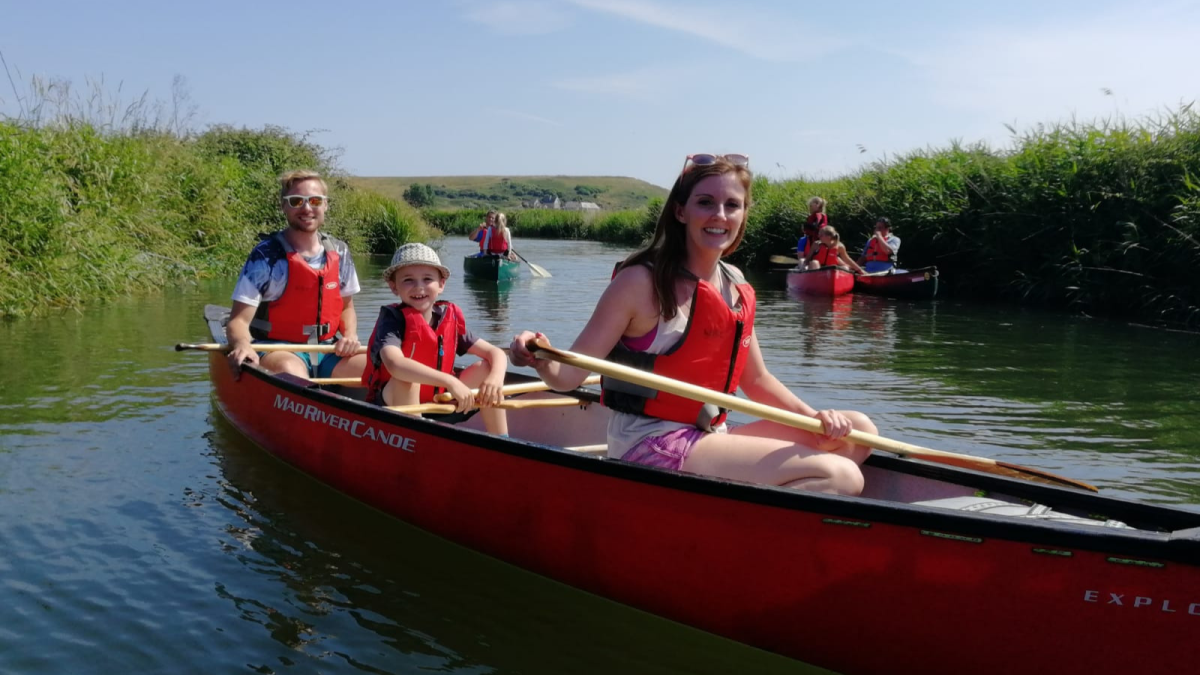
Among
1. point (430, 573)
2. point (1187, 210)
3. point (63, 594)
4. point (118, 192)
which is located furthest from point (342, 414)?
point (1187, 210)

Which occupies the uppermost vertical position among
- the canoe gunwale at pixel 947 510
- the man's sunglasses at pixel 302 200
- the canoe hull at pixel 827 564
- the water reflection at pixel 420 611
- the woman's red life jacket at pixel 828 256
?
the man's sunglasses at pixel 302 200

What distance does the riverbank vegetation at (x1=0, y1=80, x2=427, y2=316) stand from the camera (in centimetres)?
1069

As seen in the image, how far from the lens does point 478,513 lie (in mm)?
4230

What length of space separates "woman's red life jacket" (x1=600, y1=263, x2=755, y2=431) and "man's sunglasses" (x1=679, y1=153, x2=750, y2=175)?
1.28ft

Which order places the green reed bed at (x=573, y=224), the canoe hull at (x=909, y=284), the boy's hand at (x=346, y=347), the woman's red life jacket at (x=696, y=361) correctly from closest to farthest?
the woman's red life jacket at (x=696, y=361) < the boy's hand at (x=346, y=347) < the canoe hull at (x=909, y=284) < the green reed bed at (x=573, y=224)

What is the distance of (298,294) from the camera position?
6184 mm

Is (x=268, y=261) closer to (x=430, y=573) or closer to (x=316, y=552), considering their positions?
(x=316, y=552)

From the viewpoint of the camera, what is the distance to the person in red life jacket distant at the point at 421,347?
470 centimetres

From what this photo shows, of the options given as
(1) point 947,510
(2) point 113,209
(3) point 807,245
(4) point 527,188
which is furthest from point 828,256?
(4) point 527,188

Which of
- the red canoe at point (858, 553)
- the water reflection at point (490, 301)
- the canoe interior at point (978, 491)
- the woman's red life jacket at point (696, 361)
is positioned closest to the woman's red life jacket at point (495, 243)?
the water reflection at point (490, 301)

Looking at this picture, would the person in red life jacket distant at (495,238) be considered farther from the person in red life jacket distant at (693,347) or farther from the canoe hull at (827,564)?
the person in red life jacket distant at (693,347)

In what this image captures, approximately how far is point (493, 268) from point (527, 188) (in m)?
99.2

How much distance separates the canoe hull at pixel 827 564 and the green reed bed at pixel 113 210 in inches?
321

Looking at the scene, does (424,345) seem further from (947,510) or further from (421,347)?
(947,510)
